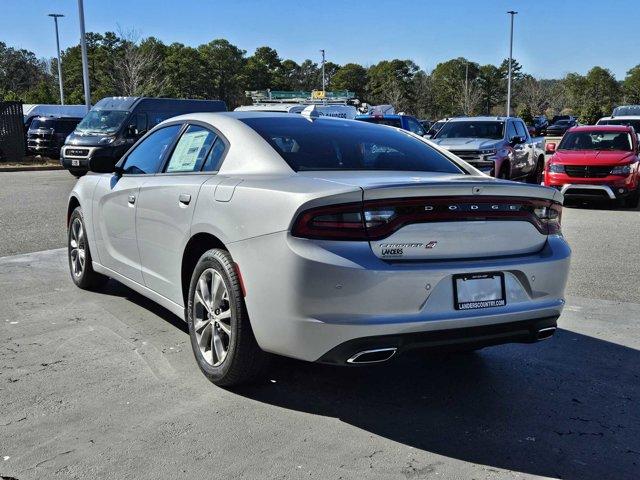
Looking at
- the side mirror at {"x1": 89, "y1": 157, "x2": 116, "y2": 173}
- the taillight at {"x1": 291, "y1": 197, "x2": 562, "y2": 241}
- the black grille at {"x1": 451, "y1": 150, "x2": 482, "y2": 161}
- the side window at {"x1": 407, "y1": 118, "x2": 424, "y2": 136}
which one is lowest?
the black grille at {"x1": 451, "y1": 150, "x2": 482, "y2": 161}

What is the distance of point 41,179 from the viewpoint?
19.5 metres

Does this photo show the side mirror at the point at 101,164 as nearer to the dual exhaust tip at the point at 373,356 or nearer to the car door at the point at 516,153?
the dual exhaust tip at the point at 373,356

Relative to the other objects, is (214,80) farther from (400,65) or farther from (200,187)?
(200,187)

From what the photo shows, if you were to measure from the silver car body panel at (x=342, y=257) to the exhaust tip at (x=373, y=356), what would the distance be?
10cm

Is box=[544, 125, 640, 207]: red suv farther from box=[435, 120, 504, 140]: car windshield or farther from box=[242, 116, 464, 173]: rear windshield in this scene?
box=[242, 116, 464, 173]: rear windshield

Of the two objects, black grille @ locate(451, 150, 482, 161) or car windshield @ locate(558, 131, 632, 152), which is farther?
black grille @ locate(451, 150, 482, 161)

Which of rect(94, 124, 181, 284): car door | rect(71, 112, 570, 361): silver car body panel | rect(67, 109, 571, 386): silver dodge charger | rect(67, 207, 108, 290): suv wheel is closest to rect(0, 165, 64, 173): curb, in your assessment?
rect(67, 207, 108, 290): suv wheel

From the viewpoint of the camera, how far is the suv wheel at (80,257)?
19.8ft

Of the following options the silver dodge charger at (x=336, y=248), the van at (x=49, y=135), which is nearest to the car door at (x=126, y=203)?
the silver dodge charger at (x=336, y=248)

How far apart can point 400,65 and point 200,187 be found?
88.3 metres

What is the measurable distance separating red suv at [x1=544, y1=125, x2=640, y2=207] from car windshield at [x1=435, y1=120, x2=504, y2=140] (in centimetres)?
185

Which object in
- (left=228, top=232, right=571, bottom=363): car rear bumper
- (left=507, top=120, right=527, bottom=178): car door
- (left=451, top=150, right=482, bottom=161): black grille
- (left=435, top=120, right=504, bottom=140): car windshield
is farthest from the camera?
(left=435, top=120, right=504, bottom=140): car windshield

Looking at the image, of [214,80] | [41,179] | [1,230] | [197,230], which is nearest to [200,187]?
[197,230]

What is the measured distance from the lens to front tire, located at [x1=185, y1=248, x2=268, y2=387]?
3.67 meters
